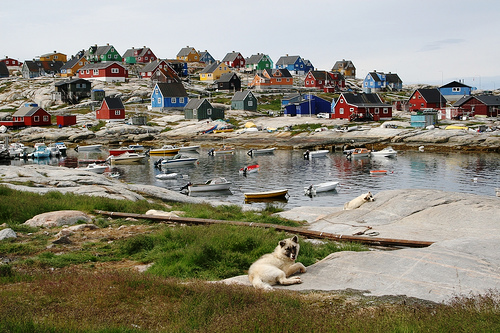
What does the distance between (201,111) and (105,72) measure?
140ft

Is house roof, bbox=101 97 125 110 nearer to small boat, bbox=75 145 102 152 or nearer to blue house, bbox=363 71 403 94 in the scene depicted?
small boat, bbox=75 145 102 152

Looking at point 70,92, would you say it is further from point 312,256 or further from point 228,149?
point 312,256

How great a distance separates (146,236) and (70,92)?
391 ft

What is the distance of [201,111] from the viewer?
107m

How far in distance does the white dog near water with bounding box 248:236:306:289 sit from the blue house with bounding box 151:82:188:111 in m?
109

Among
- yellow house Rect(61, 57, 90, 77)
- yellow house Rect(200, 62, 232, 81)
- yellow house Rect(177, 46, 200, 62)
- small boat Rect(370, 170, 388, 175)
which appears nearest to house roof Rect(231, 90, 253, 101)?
yellow house Rect(200, 62, 232, 81)

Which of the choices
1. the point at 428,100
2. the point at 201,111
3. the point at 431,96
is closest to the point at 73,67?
the point at 201,111

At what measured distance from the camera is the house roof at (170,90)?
116m

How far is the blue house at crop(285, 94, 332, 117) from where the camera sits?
110 m

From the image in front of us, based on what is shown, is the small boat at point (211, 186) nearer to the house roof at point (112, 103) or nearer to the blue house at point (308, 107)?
the blue house at point (308, 107)

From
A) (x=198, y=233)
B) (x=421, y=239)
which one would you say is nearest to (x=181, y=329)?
(x=198, y=233)

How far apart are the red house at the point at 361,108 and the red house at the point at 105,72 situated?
219 feet

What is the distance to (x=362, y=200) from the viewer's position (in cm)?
2394

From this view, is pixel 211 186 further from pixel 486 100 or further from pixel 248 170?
pixel 486 100
